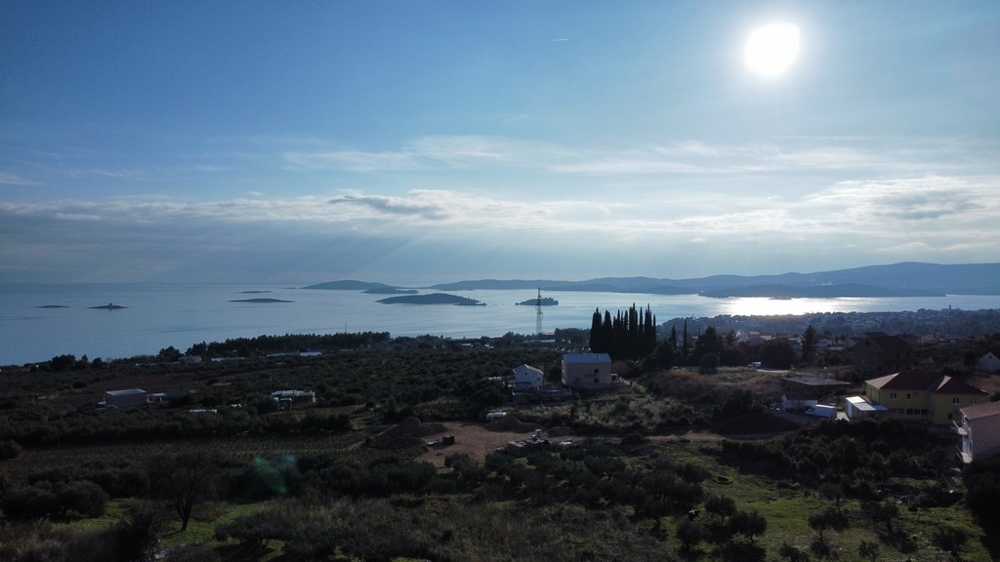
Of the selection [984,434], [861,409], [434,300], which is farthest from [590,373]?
[434,300]

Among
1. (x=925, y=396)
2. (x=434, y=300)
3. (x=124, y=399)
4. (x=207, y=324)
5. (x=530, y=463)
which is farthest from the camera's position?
(x=434, y=300)

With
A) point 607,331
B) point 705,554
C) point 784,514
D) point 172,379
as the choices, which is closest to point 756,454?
point 784,514

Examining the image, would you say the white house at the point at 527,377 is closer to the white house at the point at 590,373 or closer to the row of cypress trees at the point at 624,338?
the white house at the point at 590,373

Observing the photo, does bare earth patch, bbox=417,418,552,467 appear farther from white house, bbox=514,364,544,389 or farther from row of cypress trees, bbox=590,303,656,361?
row of cypress trees, bbox=590,303,656,361

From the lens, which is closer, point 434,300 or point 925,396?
point 925,396

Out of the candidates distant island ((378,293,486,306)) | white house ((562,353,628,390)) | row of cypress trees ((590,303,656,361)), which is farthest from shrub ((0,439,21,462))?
distant island ((378,293,486,306))

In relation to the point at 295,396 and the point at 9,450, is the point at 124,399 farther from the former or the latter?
the point at 9,450
